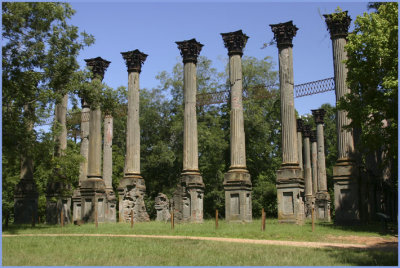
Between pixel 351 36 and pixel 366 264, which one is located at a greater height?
pixel 351 36

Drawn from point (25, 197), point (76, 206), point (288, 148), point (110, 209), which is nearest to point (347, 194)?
point (288, 148)

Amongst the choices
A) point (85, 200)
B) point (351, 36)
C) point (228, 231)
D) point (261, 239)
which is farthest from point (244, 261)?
point (85, 200)

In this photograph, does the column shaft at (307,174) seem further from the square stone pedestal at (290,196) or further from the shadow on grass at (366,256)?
the shadow on grass at (366,256)

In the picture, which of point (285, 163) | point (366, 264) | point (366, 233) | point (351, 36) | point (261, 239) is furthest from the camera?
point (285, 163)

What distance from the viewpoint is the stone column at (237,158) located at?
29203 mm

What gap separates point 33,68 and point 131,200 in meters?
13.7

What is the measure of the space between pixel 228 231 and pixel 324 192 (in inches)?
948

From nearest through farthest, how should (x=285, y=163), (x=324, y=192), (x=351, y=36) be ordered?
(x=351, y=36)
(x=285, y=163)
(x=324, y=192)

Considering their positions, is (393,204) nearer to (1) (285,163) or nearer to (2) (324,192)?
(1) (285,163)

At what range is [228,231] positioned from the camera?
71.5ft

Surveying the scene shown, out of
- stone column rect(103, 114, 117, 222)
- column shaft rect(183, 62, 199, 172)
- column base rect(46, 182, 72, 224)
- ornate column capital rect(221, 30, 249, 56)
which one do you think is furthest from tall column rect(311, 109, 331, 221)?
column base rect(46, 182, 72, 224)

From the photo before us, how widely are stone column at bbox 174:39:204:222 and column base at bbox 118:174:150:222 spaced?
11.7 ft

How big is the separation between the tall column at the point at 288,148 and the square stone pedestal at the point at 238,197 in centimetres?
234

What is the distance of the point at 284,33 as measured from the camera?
29938 millimetres
